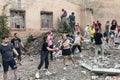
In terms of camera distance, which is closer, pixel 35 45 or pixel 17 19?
pixel 35 45

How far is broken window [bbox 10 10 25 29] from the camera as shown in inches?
1079

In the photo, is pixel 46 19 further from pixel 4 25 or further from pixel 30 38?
pixel 4 25

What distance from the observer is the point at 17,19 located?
1091 inches

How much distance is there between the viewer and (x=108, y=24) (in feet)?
98.2

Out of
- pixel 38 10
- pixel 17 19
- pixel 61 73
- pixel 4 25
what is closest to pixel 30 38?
pixel 17 19

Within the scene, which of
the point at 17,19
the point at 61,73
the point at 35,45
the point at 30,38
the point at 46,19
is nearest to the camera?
the point at 61,73

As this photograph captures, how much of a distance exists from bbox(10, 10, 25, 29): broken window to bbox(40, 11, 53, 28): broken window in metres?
1.54

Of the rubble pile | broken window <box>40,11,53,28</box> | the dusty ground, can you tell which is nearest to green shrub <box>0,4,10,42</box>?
the rubble pile

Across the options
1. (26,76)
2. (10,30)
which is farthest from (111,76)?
(10,30)

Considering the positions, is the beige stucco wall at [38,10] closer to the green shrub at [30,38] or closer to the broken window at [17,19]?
the broken window at [17,19]

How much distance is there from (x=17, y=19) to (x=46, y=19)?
2.28 m

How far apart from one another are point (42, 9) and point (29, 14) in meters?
1.06

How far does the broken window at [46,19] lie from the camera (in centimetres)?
2853

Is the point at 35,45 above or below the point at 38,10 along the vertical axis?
below
